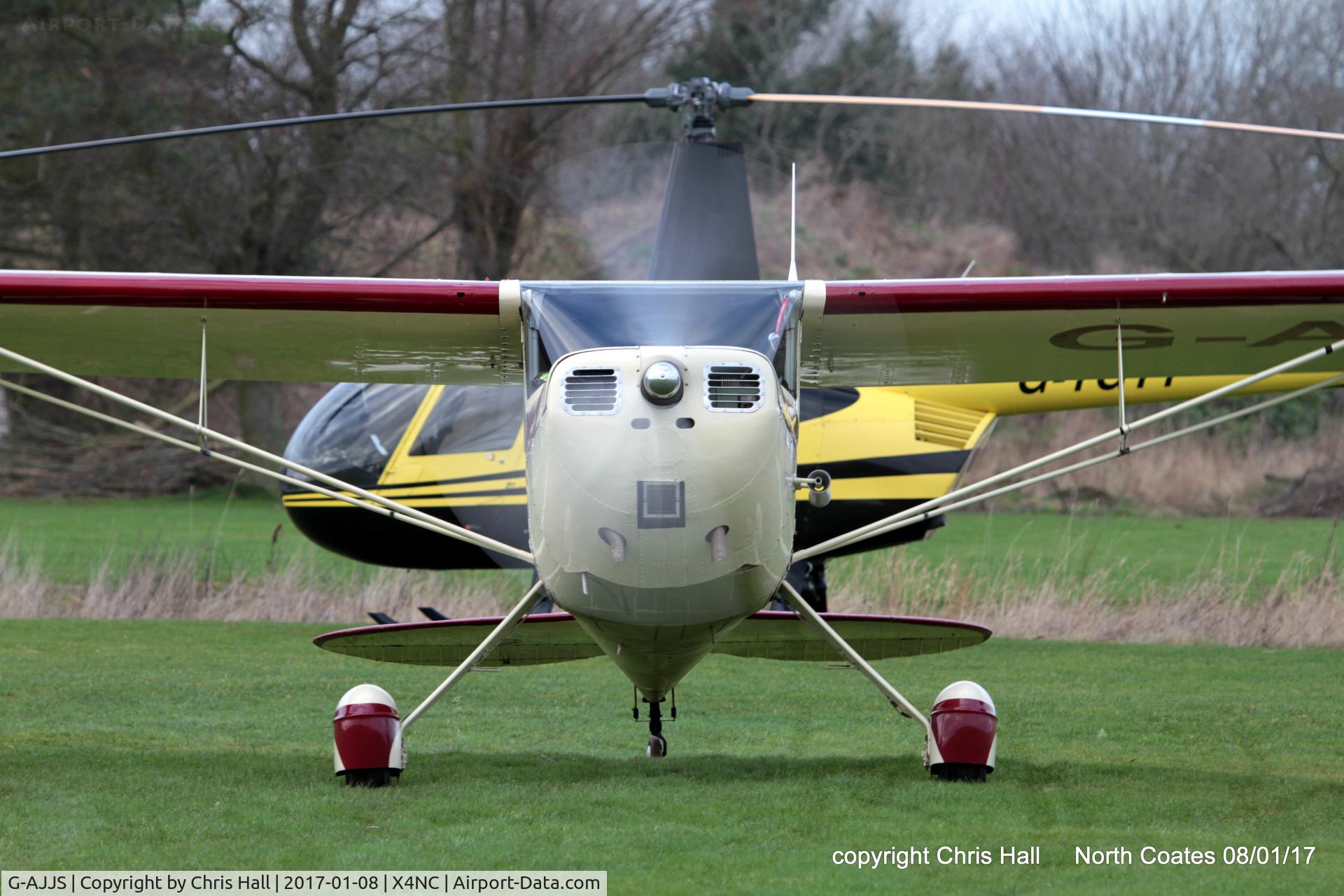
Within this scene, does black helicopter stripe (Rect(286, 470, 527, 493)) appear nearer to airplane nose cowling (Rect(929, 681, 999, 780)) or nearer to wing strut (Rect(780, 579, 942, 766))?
wing strut (Rect(780, 579, 942, 766))

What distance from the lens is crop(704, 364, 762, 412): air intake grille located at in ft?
17.7

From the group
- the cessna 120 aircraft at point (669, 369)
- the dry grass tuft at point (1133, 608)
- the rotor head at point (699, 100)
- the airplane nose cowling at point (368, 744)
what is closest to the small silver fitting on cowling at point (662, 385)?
the cessna 120 aircraft at point (669, 369)

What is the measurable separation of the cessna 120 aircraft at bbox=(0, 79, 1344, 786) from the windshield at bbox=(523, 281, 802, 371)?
11 millimetres

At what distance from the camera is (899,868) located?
5328 mm

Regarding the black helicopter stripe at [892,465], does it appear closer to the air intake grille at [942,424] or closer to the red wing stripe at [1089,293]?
the air intake grille at [942,424]

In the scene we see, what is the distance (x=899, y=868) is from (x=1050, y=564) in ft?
44.5

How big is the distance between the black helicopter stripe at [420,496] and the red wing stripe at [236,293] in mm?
4844

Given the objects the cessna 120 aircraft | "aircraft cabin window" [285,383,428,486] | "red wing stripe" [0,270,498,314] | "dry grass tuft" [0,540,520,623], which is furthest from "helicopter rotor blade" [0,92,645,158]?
"dry grass tuft" [0,540,520,623]

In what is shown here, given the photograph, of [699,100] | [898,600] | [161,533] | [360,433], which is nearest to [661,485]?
[699,100]

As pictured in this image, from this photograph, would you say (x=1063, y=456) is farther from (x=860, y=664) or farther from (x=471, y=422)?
(x=471, y=422)

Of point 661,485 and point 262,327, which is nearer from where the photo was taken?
point 661,485

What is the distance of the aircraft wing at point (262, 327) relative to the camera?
22.7 feet

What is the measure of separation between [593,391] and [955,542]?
1797 cm

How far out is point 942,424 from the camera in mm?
12211
